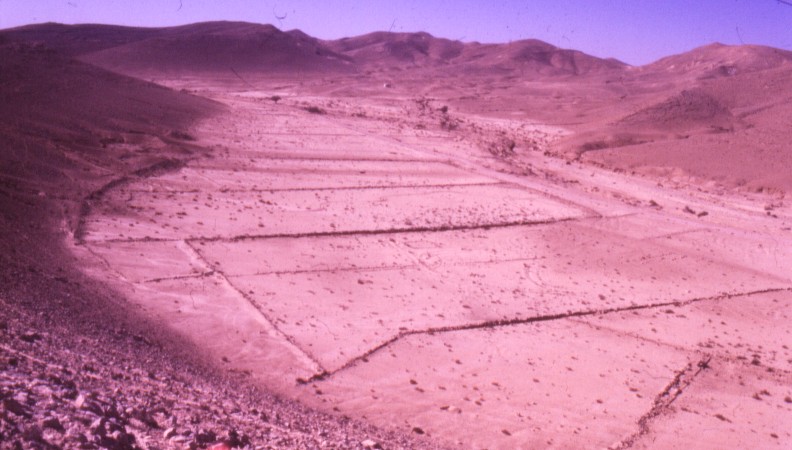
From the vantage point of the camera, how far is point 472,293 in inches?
392

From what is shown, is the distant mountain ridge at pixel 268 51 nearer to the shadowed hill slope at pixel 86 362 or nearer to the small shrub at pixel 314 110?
the small shrub at pixel 314 110

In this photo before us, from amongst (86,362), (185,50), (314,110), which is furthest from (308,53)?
(86,362)

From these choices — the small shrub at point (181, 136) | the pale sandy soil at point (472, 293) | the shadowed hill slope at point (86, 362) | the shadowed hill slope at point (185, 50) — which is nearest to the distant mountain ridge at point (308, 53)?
the shadowed hill slope at point (185, 50)

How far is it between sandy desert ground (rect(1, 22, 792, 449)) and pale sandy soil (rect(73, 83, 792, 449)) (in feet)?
0.13

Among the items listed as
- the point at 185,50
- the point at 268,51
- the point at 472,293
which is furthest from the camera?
the point at 268,51

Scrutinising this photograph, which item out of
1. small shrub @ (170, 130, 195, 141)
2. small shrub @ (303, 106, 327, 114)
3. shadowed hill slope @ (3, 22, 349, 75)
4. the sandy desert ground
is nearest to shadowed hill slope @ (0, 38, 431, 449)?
the sandy desert ground

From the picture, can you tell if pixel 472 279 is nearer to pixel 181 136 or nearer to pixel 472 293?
pixel 472 293

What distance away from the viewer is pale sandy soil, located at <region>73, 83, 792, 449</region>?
6.96m

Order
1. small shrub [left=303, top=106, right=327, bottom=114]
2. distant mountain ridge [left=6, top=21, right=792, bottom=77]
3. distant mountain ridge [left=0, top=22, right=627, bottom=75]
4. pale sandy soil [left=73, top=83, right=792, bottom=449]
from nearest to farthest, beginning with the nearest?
pale sandy soil [left=73, top=83, right=792, bottom=449] → small shrub [left=303, top=106, right=327, bottom=114] → distant mountain ridge [left=6, top=21, right=792, bottom=77] → distant mountain ridge [left=0, top=22, right=627, bottom=75]

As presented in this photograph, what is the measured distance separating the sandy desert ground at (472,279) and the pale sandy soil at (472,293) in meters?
0.04

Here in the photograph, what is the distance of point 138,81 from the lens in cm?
2752

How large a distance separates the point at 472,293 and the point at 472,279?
62 centimetres

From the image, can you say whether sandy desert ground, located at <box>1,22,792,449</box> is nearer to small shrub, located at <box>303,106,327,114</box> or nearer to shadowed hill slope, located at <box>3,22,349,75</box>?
small shrub, located at <box>303,106,327,114</box>

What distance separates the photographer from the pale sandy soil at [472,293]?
22.8 ft
